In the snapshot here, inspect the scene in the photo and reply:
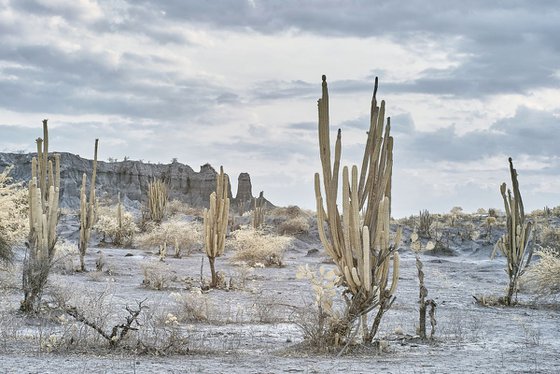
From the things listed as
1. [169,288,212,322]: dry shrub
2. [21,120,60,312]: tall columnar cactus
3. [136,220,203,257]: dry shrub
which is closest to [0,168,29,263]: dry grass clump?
[21,120,60,312]: tall columnar cactus

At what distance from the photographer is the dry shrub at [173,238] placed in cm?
2639

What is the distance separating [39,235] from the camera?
11.8 meters

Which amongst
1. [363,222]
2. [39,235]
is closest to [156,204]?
[39,235]

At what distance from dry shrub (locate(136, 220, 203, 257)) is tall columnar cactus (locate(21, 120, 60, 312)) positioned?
42.2 ft

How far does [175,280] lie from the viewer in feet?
54.3

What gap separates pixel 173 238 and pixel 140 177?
146 feet

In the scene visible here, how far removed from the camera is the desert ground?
7.46m

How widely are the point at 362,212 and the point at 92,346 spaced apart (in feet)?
11.4

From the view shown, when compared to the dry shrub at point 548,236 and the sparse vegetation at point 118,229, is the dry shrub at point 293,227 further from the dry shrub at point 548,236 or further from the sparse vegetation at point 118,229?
the dry shrub at point 548,236

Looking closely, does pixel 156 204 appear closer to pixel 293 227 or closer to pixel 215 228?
pixel 293 227

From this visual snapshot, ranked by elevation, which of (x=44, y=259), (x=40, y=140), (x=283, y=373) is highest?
(x=40, y=140)

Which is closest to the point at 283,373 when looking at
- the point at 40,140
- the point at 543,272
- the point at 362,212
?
the point at 362,212

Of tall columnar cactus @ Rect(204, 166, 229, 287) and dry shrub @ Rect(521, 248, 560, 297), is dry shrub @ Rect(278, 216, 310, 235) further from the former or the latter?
dry shrub @ Rect(521, 248, 560, 297)

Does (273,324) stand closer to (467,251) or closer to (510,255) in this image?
Result: (510,255)
